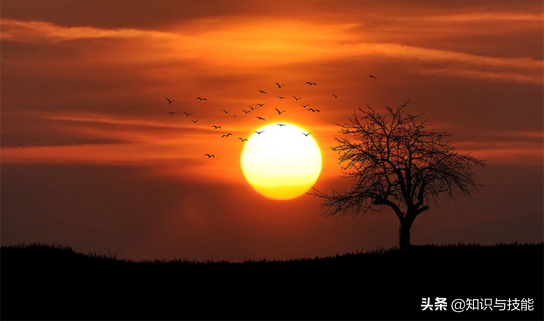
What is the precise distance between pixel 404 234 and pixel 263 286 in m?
10.3

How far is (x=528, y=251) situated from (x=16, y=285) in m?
23.9

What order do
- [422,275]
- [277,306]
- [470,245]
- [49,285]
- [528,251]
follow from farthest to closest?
[470,245] → [528,251] → [422,275] → [49,285] → [277,306]

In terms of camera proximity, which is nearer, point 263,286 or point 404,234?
point 263,286

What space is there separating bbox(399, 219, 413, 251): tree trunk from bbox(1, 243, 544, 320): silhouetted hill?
8.04ft

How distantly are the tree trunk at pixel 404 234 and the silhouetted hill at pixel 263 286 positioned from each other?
2449 mm

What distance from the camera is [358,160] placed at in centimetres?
3366

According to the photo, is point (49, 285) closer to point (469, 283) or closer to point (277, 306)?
point (277, 306)

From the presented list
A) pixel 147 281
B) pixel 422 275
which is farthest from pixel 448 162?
pixel 147 281

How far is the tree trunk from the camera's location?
3431cm

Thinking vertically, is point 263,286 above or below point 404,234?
below

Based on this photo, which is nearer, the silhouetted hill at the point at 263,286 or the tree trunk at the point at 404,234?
the silhouetted hill at the point at 263,286

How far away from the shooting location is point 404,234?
34.4 metres

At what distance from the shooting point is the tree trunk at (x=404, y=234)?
3431cm

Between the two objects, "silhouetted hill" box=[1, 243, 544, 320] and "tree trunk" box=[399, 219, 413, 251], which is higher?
"tree trunk" box=[399, 219, 413, 251]
